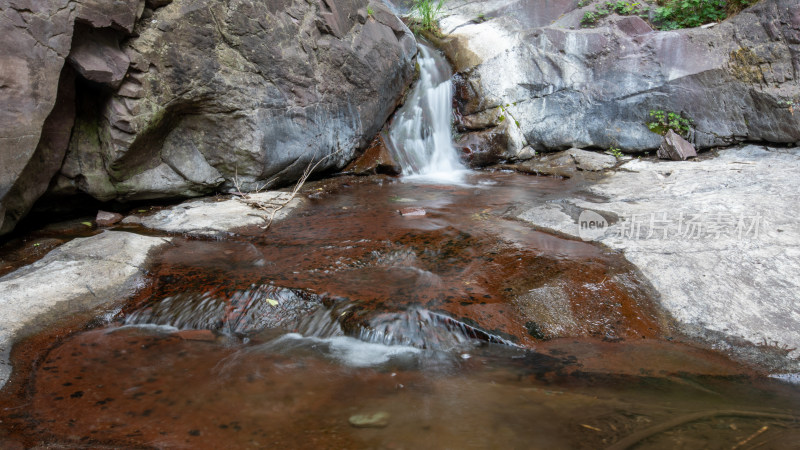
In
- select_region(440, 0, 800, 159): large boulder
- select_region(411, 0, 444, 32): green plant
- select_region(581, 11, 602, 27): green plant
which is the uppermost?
select_region(411, 0, 444, 32): green plant

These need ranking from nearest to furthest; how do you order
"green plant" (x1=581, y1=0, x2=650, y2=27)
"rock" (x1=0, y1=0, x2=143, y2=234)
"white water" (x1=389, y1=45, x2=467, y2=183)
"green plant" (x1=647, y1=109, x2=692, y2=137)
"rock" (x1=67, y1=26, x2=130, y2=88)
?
"rock" (x1=0, y1=0, x2=143, y2=234) < "rock" (x1=67, y1=26, x2=130, y2=88) < "green plant" (x1=647, y1=109, x2=692, y2=137) < "white water" (x1=389, y1=45, x2=467, y2=183) < "green plant" (x1=581, y1=0, x2=650, y2=27)

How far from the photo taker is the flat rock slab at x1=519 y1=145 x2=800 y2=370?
9.39ft

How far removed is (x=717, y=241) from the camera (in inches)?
144

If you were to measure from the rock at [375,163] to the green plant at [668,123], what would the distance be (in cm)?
451

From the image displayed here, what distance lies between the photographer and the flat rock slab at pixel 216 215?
4.92 m

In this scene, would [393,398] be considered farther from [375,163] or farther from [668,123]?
[668,123]

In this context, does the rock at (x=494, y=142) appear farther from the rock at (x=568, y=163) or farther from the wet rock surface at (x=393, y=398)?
the wet rock surface at (x=393, y=398)

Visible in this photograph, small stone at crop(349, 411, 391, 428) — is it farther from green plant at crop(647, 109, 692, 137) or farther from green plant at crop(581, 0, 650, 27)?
green plant at crop(581, 0, 650, 27)

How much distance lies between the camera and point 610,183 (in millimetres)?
6645

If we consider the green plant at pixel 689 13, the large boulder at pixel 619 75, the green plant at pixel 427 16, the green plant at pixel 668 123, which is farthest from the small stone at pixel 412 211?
the green plant at pixel 689 13

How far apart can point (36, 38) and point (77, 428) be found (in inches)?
148

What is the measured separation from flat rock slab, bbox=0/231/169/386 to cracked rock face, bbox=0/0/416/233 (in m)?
1.02

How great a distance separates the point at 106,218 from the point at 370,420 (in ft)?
15.6

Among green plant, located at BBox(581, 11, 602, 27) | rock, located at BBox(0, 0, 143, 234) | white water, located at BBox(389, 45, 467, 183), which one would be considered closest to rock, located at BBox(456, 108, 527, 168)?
white water, located at BBox(389, 45, 467, 183)
